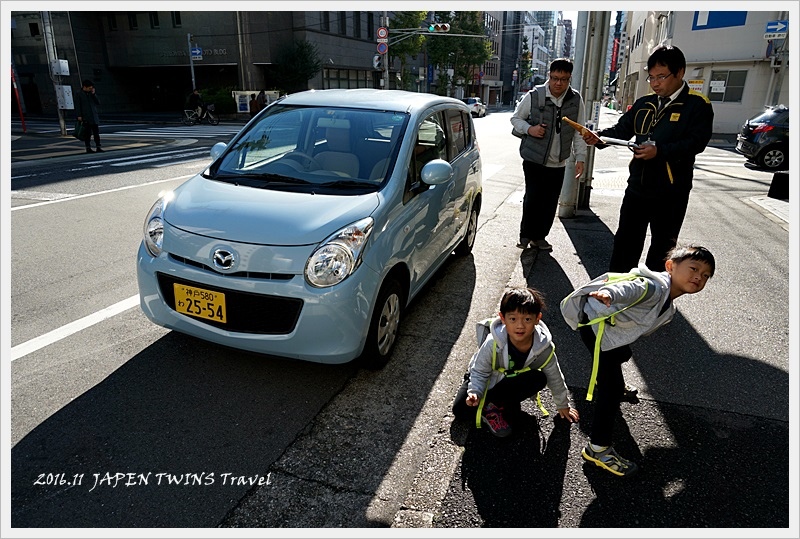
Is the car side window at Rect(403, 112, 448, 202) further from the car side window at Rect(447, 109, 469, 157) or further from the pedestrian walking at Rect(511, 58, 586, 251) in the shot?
the pedestrian walking at Rect(511, 58, 586, 251)

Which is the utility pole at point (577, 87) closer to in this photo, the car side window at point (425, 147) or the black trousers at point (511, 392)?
the car side window at point (425, 147)

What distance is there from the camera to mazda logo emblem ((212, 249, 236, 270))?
116 inches

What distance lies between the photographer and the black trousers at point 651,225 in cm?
410

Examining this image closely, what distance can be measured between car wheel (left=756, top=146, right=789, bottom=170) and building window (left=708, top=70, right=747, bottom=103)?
49.6 feet

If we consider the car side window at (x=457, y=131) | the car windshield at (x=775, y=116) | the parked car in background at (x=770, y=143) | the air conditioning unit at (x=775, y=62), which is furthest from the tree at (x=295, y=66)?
the car side window at (x=457, y=131)

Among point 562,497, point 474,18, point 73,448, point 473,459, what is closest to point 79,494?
point 73,448

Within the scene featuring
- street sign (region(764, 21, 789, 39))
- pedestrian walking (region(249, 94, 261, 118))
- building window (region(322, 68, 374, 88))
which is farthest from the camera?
building window (region(322, 68, 374, 88))

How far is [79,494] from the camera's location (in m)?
2.36

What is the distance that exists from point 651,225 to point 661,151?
615 millimetres

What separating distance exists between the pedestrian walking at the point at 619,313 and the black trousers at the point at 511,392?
1.09 feet

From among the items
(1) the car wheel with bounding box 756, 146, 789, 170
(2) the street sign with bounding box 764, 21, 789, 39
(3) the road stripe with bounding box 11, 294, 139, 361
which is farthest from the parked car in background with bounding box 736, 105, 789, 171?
(3) the road stripe with bounding box 11, 294, 139, 361

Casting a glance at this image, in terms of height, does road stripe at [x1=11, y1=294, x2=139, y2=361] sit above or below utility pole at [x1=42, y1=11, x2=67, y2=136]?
below

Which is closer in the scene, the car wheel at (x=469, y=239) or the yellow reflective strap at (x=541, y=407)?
the yellow reflective strap at (x=541, y=407)

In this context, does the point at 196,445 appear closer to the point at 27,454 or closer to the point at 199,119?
the point at 27,454
